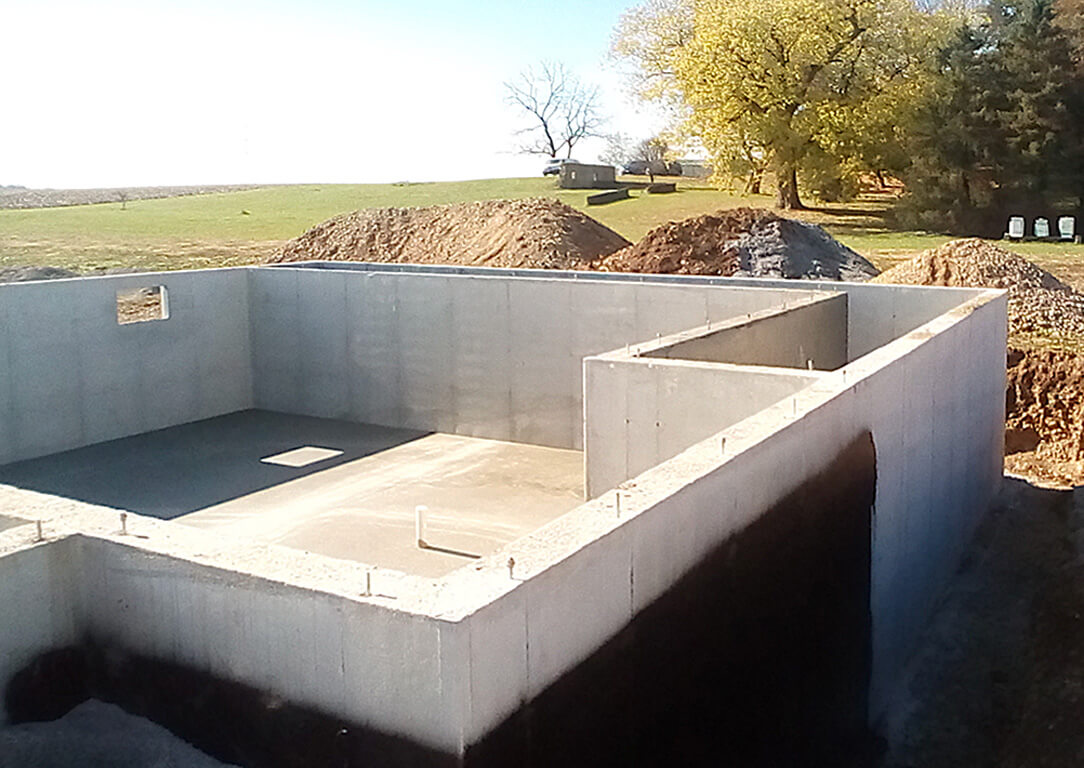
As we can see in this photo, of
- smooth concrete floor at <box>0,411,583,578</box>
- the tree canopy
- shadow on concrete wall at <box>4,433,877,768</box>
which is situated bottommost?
smooth concrete floor at <box>0,411,583,578</box>

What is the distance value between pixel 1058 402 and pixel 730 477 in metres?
9.80

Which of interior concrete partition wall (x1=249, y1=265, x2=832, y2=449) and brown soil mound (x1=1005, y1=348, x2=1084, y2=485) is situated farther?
brown soil mound (x1=1005, y1=348, x2=1084, y2=485)

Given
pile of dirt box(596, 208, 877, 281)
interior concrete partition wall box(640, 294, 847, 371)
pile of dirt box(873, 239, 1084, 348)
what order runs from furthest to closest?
1. pile of dirt box(596, 208, 877, 281)
2. pile of dirt box(873, 239, 1084, 348)
3. interior concrete partition wall box(640, 294, 847, 371)

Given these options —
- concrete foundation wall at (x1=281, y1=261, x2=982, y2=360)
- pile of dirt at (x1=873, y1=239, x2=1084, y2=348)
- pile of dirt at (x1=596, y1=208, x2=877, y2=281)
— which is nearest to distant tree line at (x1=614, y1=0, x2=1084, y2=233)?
pile of dirt at (x1=596, y1=208, x2=877, y2=281)

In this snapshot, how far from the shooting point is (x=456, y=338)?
12.7 metres

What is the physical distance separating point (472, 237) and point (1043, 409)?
1296 centimetres

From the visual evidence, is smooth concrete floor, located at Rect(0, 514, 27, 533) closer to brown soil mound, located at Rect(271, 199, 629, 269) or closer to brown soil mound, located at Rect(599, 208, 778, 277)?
brown soil mound, located at Rect(599, 208, 778, 277)

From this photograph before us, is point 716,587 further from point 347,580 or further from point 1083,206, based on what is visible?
point 1083,206

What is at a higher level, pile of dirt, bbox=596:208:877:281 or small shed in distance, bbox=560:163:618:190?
small shed in distance, bbox=560:163:618:190

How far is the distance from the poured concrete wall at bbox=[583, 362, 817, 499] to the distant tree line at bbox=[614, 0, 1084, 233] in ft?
77.7

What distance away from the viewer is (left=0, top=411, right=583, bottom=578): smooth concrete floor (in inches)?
370

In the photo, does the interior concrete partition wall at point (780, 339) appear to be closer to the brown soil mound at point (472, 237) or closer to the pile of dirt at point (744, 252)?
the pile of dirt at point (744, 252)

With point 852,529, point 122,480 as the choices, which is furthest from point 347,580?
point 122,480

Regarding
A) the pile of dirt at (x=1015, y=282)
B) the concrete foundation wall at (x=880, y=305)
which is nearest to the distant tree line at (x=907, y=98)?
the pile of dirt at (x=1015, y=282)
